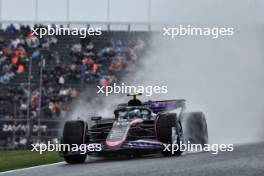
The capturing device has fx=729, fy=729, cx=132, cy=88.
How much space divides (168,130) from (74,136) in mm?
1744

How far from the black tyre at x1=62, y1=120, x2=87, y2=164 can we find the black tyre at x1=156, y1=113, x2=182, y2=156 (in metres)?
1.41

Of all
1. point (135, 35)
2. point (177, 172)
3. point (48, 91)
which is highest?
point (135, 35)

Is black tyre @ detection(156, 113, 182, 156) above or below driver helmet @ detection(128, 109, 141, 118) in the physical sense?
below

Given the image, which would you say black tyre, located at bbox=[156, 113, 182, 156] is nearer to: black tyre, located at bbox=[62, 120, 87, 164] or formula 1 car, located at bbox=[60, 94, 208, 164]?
formula 1 car, located at bbox=[60, 94, 208, 164]

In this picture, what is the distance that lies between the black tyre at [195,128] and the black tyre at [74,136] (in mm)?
2916

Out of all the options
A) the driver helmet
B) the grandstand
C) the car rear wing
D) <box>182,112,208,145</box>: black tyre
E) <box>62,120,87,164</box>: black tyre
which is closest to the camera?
<box>62,120,87,164</box>: black tyre

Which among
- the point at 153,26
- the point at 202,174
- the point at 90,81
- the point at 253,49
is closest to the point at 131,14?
the point at 153,26

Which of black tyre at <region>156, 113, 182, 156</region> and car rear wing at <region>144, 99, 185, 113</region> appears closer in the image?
black tyre at <region>156, 113, 182, 156</region>

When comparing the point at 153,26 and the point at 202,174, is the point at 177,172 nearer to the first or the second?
the point at 202,174

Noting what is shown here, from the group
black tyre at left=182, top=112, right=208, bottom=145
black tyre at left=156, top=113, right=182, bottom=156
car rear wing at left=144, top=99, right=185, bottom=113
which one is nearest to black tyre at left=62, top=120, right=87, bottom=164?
black tyre at left=156, top=113, right=182, bottom=156

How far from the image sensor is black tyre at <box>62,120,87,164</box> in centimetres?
1345

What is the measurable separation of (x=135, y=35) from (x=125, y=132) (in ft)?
46.6

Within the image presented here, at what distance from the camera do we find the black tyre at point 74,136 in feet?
44.1

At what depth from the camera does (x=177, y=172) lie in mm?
9773
